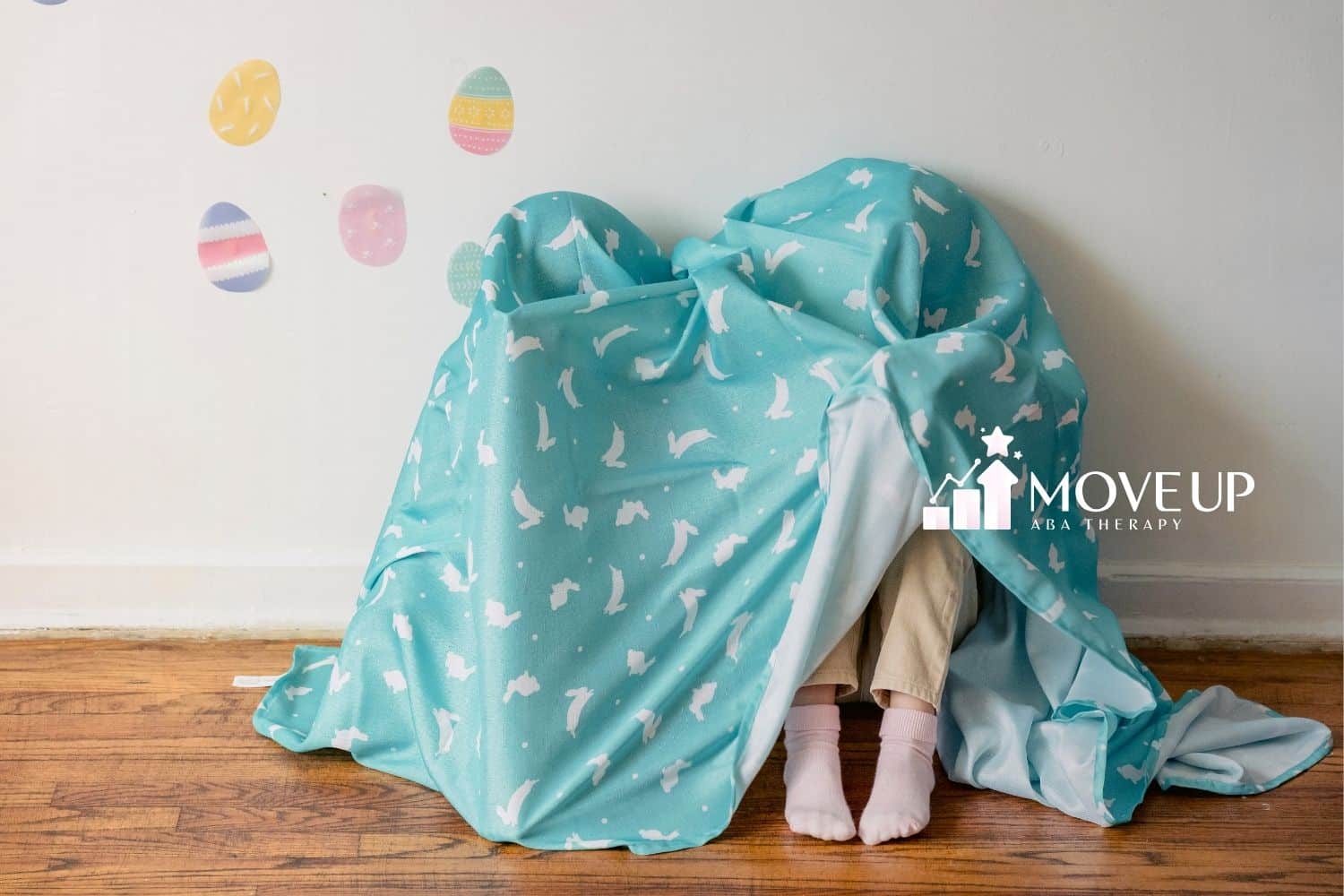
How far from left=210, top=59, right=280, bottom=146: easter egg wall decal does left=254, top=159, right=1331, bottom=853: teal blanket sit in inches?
15.6

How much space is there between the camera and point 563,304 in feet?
4.80

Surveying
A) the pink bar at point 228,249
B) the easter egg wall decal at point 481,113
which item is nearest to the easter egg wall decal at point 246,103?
the pink bar at point 228,249

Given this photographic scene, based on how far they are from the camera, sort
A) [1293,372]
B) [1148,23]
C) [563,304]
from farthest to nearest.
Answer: [1293,372]
[1148,23]
[563,304]

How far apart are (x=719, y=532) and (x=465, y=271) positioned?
1.83ft

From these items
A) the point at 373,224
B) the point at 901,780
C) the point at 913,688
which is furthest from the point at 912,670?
the point at 373,224

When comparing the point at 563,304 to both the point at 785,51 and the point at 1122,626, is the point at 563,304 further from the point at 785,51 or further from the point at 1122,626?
the point at 1122,626

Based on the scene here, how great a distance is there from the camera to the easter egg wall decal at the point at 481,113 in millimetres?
1694

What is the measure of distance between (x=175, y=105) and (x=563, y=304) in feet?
2.20

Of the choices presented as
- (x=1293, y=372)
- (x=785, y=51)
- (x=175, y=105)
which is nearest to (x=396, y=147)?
(x=175, y=105)

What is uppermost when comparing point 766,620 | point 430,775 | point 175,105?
point 175,105

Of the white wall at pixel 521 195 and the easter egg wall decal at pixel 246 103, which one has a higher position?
the easter egg wall decal at pixel 246 103

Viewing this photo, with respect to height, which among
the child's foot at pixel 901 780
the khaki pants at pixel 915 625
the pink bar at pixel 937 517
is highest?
the pink bar at pixel 937 517

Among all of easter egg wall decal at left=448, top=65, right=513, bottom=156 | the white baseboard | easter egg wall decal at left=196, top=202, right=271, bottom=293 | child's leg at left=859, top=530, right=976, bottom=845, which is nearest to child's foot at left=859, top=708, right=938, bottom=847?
child's leg at left=859, top=530, right=976, bottom=845

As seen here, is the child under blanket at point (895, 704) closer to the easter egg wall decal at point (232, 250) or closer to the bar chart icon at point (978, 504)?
the bar chart icon at point (978, 504)
